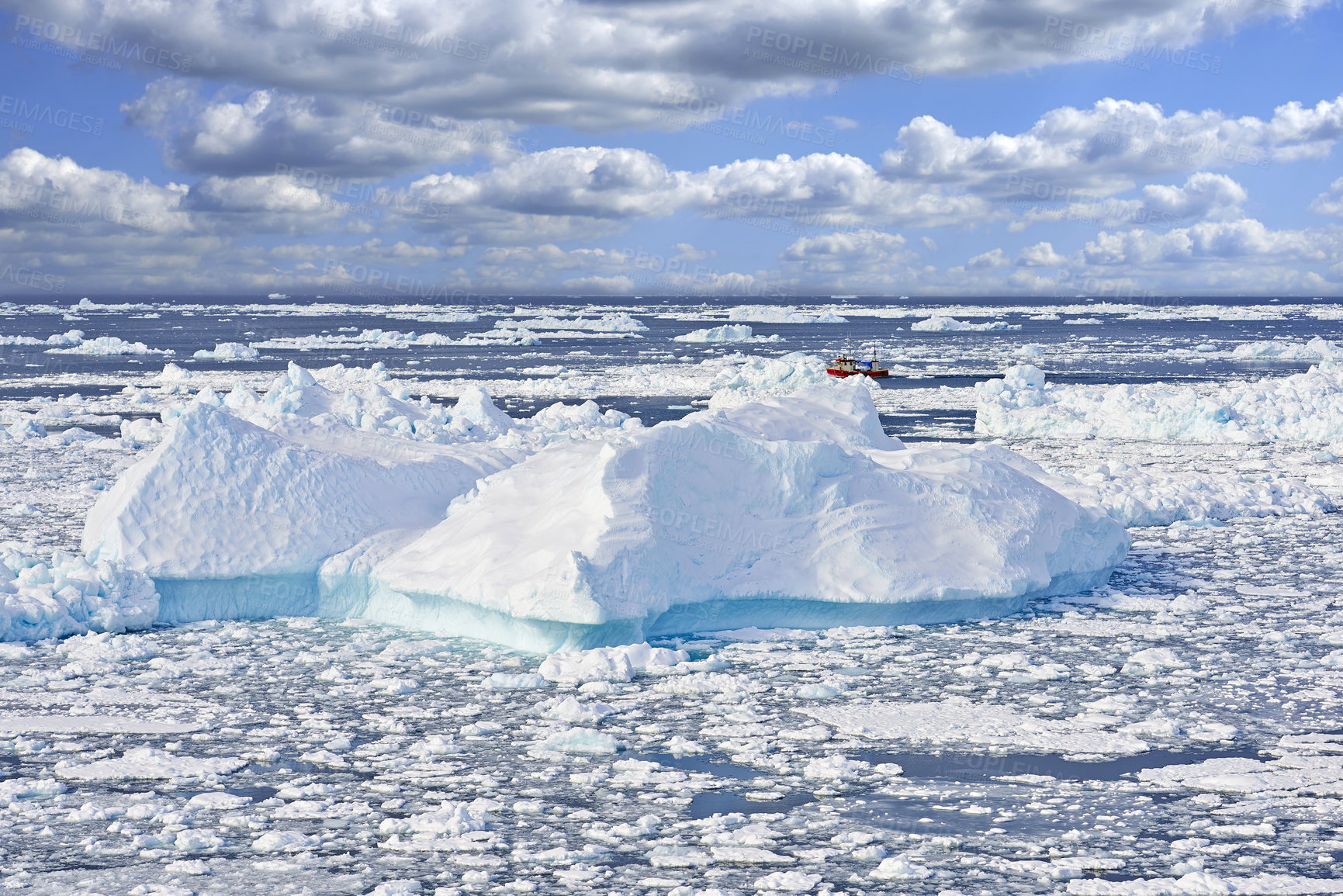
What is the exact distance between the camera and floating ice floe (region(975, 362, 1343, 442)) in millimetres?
25797

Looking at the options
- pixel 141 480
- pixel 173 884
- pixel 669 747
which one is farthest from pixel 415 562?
pixel 173 884

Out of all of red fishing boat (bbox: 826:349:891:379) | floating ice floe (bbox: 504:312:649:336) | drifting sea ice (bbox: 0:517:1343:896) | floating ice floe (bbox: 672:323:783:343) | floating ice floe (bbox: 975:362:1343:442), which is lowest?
drifting sea ice (bbox: 0:517:1343:896)

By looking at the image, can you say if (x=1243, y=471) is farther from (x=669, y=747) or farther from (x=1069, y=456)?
(x=669, y=747)

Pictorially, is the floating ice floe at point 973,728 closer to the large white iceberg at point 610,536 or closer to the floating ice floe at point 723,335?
the large white iceberg at point 610,536

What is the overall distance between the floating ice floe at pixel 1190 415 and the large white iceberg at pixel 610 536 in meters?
14.6

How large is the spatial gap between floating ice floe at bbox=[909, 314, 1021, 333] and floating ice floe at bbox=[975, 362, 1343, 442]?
5221 centimetres

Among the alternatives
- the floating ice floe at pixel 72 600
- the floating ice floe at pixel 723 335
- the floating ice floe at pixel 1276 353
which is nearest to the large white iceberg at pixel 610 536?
the floating ice floe at pixel 72 600

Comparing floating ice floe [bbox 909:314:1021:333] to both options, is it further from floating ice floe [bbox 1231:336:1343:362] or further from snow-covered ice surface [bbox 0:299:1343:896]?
snow-covered ice surface [bbox 0:299:1343:896]

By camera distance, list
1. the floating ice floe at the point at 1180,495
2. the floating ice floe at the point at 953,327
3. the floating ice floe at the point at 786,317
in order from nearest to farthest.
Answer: the floating ice floe at the point at 1180,495, the floating ice floe at the point at 953,327, the floating ice floe at the point at 786,317

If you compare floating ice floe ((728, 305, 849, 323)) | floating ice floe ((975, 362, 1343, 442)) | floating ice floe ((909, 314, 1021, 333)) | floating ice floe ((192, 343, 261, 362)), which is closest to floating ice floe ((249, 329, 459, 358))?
floating ice floe ((192, 343, 261, 362))

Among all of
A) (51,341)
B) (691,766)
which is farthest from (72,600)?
(51,341)

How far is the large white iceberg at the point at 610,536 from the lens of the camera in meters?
10.5

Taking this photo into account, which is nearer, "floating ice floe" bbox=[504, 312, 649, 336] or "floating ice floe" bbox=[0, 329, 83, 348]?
"floating ice floe" bbox=[0, 329, 83, 348]

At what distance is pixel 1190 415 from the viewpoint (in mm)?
26156
